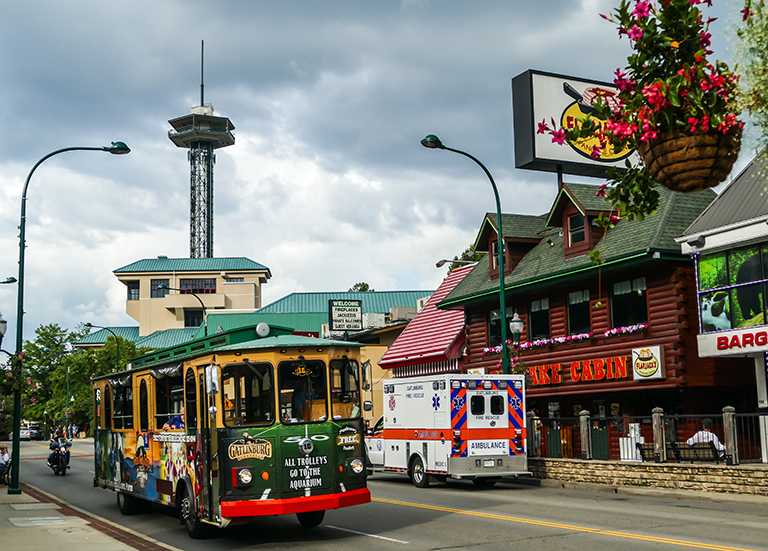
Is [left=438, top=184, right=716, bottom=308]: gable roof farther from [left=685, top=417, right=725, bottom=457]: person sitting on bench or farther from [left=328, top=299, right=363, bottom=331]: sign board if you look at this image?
[left=328, top=299, right=363, bottom=331]: sign board

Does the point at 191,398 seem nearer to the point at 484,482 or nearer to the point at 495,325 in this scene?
the point at 484,482

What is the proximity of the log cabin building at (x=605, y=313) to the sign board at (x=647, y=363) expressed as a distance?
30mm

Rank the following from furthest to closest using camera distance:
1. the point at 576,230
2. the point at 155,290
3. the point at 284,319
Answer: the point at 155,290
the point at 284,319
the point at 576,230

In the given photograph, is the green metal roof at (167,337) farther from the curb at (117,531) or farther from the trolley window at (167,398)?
the trolley window at (167,398)

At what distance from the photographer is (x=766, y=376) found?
859 inches

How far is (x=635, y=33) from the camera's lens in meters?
4.15

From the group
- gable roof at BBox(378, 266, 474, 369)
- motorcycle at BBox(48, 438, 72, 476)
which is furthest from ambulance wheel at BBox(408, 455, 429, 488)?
motorcycle at BBox(48, 438, 72, 476)

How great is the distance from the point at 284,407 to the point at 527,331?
1812 cm

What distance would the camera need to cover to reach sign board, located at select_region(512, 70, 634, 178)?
31516 mm

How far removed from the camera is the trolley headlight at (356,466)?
1282 centimetres

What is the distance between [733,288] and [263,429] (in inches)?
590

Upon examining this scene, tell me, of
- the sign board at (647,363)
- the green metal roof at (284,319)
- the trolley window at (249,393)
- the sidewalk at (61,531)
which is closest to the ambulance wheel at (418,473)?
the sign board at (647,363)

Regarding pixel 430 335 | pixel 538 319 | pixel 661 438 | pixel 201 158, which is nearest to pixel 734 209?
pixel 661 438

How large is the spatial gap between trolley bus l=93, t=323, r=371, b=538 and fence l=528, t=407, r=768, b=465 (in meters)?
9.81
